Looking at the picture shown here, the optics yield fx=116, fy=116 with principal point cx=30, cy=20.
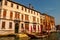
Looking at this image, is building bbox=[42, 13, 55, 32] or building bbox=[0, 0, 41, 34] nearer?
building bbox=[0, 0, 41, 34]

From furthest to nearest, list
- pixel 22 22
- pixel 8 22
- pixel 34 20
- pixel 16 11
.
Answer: pixel 34 20 < pixel 22 22 < pixel 16 11 < pixel 8 22

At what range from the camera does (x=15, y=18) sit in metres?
30.1

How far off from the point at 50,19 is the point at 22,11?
78.9 feet

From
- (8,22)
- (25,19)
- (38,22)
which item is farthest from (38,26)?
(8,22)

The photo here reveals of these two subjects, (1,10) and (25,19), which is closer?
(1,10)

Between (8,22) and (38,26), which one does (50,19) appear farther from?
(8,22)

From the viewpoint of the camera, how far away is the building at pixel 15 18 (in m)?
26.6

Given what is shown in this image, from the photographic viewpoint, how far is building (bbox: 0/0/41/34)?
87.4ft

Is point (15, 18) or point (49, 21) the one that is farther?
point (49, 21)

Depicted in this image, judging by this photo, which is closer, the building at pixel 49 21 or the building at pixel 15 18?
the building at pixel 15 18

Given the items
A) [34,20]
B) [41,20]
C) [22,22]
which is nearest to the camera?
[22,22]

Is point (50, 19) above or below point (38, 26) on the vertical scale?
above

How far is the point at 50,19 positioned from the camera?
5409 centimetres

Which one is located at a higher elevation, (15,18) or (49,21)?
(49,21)
